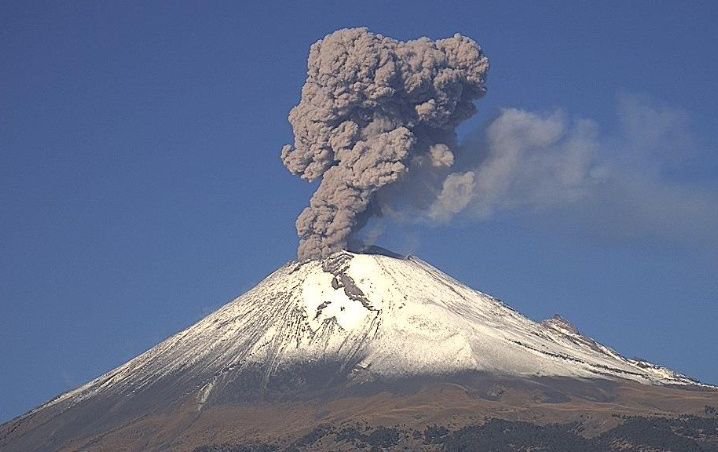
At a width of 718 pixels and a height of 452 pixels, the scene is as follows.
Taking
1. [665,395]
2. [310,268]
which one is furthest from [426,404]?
[310,268]

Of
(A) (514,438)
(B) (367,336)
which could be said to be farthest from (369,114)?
(A) (514,438)

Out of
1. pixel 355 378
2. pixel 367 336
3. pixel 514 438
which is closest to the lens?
pixel 514 438

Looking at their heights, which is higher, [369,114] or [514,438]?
[369,114]

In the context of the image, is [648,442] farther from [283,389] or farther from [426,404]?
[283,389]

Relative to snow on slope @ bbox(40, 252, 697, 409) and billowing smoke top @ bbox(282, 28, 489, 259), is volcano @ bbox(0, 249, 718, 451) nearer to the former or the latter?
snow on slope @ bbox(40, 252, 697, 409)

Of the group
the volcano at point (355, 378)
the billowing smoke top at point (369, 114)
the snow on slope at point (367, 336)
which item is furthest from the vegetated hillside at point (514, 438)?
the billowing smoke top at point (369, 114)

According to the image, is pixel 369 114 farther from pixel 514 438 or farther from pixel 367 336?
pixel 514 438

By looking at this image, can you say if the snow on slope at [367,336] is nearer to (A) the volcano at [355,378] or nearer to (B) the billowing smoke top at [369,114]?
(A) the volcano at [355,378]
